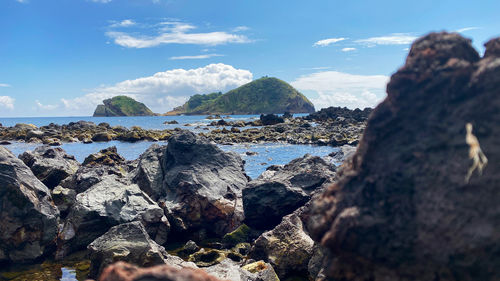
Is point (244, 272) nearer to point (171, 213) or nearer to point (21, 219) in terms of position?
point (171, 213)

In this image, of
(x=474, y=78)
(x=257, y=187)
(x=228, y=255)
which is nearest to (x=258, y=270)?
(x=228, y=255)

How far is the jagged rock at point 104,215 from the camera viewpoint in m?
11.8

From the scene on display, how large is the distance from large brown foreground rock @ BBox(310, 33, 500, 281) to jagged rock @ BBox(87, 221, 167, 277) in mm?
5976

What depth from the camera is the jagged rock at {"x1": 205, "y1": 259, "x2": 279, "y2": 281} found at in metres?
8.80

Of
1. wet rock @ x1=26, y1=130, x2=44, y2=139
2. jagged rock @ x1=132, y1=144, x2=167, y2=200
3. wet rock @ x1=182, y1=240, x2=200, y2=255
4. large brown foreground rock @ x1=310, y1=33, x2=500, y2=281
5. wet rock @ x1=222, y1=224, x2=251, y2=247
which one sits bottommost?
wet rock @ x1=182, y1=240, x2=200, y2=255

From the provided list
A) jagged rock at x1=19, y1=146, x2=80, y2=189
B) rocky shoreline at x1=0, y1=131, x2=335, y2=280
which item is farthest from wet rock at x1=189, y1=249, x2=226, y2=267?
jagged rock at x1=19, y1=146, x2=80, y2=189

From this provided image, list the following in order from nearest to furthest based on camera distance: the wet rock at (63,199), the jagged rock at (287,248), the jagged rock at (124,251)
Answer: the jagged rock at (124,251), the jagged rock at (287,248), the wet rock at (63,199)

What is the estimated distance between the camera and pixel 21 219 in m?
10.8

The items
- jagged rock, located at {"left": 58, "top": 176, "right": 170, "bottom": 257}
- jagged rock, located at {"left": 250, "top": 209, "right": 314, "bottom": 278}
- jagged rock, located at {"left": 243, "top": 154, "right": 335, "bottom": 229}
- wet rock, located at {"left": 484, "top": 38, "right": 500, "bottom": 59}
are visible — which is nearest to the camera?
wet rock, located at {"left": 484, "top": 38, "right": 500, "bottom": 59}

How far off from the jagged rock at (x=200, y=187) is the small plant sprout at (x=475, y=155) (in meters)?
10.9

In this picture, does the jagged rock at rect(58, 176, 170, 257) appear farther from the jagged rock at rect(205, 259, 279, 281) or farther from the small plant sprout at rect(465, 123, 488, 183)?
the small plant sprout at rect(465, 123, 488, 183)

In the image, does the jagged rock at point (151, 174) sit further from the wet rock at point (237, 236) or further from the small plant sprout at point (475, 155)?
the small plant sprout at point (475, 155)

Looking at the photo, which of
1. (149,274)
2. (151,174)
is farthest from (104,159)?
(149,274)

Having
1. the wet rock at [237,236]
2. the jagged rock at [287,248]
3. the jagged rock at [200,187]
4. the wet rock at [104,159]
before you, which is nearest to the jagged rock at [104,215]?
the jagged rock at [200,187]
